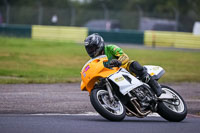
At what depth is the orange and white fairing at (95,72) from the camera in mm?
7384

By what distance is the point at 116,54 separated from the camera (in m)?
7.77

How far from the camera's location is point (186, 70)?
19188 mm

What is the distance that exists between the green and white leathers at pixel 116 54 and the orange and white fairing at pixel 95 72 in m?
0.20

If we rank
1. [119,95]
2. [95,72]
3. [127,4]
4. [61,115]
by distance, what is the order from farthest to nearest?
[127,4]
[61,115]
[119,95]
[95,72]

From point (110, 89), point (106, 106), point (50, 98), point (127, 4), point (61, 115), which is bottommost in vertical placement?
point (127, 4)

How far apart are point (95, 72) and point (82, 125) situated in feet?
2.98

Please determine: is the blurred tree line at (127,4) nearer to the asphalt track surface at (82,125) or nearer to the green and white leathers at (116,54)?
the green and white leathers at (116,54)

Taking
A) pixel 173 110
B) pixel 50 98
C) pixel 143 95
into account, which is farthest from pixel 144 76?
pixel 50 98

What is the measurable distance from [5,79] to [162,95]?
23.8 feet

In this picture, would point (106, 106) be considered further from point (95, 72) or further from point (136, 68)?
point (136, 68)

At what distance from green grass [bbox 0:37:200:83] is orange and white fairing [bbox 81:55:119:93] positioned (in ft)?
21.6

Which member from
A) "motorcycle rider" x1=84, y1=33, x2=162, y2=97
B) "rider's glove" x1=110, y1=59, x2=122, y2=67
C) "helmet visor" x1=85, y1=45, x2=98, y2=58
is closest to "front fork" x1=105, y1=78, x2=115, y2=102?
"rider's glove" x1=110, y1=59, x2=122, y2=67

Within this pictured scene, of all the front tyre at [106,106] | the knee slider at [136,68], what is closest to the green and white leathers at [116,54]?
the knee slider at [136,68]

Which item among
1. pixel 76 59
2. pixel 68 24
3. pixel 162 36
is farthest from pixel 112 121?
pixel 68 24
